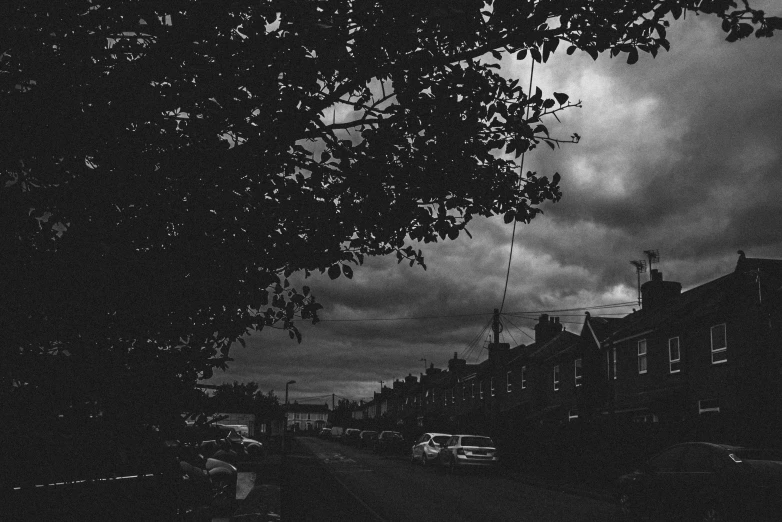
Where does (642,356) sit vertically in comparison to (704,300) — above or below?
below

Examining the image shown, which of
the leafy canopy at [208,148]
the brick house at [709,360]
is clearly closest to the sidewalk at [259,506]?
the leafy canopy at [208,148]

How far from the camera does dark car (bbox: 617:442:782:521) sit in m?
10.5

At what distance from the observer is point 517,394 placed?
167 ft

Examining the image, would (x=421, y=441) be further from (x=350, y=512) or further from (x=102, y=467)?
→ (x=102, y=467)

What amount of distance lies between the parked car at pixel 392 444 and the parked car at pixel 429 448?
493 inches

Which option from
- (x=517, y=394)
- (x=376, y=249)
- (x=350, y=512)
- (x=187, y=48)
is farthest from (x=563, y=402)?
(x=187, y=48)

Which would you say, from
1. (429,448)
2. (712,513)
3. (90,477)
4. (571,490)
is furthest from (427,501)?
(429,448)

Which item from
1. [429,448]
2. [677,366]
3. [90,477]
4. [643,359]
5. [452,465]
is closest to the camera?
[90,477]

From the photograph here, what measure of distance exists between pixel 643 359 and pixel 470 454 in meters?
10.0

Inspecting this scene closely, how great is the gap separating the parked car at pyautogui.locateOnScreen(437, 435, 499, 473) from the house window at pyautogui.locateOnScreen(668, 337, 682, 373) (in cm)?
839

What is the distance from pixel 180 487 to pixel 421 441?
3319 cm

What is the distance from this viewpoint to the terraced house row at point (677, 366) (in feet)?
79.2

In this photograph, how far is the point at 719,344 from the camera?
2709 cm

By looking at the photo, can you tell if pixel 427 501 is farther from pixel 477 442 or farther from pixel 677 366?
pixel 677 366
